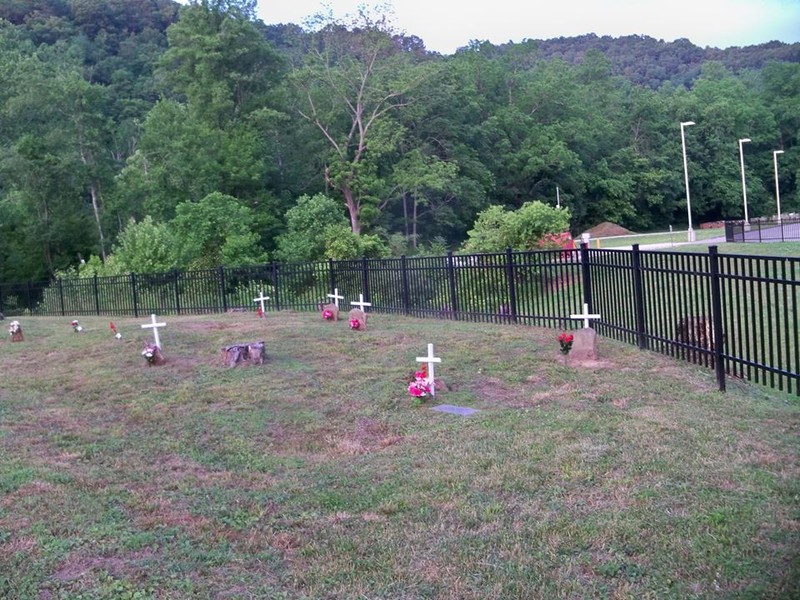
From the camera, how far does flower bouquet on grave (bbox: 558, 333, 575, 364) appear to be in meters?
10.2

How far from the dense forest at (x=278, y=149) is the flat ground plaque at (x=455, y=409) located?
83.0ft

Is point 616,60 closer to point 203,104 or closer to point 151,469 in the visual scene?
point 203,104

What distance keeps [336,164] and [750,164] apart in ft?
146

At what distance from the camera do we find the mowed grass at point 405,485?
14.3 feet

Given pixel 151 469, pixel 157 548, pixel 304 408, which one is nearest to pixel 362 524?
pixel 157 548

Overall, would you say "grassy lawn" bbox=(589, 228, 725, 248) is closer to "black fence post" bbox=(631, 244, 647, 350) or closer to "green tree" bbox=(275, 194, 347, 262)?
"green tree" bbox=(275, 194, 347, 262)

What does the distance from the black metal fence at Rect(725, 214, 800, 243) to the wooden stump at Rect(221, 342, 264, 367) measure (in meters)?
30.4

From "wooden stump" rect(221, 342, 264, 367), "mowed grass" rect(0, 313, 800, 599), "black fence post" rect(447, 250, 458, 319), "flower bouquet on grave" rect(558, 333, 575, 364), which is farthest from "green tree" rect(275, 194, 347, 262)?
"flower bouquet on grave" rect(558, 333, 575, 364)

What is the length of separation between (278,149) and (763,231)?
28.4 meters

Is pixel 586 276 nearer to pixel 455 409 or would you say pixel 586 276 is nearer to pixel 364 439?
pixel 455 409

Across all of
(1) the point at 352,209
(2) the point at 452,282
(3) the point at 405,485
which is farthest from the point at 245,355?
(1) the point at 352,209

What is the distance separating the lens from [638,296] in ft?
35.2

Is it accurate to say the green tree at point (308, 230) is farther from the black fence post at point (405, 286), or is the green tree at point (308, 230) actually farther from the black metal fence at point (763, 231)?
the black fence post at point (405, 286)

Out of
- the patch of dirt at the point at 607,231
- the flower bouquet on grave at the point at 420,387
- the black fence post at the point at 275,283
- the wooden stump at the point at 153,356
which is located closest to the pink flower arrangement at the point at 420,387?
the flower bouquet on grave at the point at 420,387
